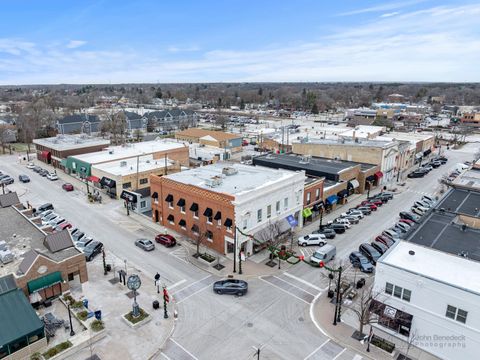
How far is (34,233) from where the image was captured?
34.0 metres

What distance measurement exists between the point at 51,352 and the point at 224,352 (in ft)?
38.5

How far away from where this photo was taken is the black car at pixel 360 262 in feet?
116

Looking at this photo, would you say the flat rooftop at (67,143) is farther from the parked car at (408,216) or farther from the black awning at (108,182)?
the parked car at (408,216)

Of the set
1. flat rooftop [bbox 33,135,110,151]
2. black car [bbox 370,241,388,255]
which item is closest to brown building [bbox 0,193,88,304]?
black car [bbox 370,241,388,255]

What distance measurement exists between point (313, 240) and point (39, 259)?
28.1 meters

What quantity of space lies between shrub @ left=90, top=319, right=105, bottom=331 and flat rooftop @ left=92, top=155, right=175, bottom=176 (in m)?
32.6

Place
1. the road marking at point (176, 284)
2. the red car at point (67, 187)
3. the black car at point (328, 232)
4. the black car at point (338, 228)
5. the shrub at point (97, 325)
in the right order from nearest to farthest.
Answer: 1. the shrub at point (97, 325)
2. the road marking at point (176, 284)
3. the black car at point (328, 232)
4. the black car at point (338, 228)
5. the red car at point (67, 187)

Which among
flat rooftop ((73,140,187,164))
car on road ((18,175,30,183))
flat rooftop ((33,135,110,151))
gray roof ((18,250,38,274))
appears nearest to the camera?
gray roof ((18,250,38,274))

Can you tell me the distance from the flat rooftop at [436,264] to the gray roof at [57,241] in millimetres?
26859

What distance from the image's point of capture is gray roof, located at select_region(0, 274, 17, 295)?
25.6 metres

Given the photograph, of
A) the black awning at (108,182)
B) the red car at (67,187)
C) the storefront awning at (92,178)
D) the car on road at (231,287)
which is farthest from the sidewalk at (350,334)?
the red car at (67,187)

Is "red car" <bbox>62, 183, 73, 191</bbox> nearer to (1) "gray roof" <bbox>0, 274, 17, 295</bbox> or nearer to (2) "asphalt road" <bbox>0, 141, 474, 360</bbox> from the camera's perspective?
(2) "asphalt road" <bbox>0, 141, 474, 360</bbox>

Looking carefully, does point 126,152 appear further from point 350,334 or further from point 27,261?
point 350,334

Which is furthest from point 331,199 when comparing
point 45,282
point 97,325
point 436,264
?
point 45,282
